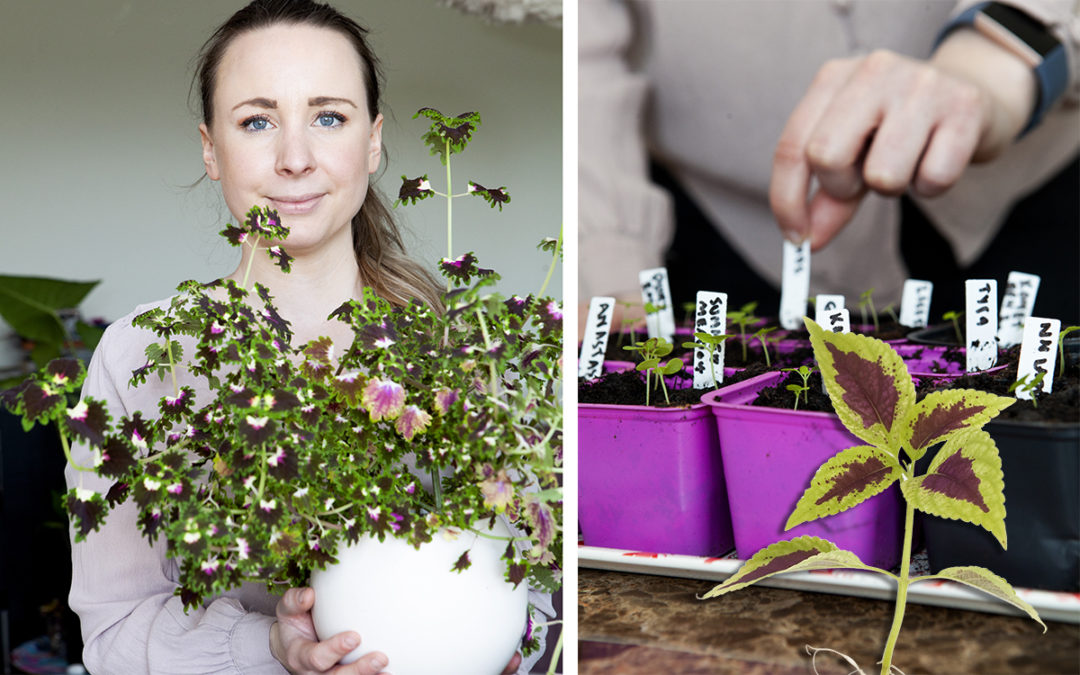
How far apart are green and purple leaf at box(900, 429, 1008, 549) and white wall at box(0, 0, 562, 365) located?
22.2 inches

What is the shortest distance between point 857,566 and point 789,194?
33.7 inches

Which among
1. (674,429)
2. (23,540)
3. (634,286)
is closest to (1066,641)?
(674,429)

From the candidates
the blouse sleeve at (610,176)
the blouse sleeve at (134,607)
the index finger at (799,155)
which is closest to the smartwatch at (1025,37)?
the index finger at (799,155)

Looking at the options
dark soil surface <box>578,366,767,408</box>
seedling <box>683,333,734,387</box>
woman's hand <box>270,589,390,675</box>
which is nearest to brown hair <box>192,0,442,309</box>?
dark soil surface <box>578,366,767,408</box>

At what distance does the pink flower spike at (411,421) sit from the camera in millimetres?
723

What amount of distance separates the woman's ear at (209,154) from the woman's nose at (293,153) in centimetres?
11

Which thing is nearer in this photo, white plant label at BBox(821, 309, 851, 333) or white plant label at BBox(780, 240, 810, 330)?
white plant label at BBox(821, 309, 851, 333)

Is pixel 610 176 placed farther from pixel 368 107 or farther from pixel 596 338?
pixel 368 107

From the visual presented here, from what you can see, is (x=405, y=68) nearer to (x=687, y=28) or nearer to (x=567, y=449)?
(x=567, y=449)

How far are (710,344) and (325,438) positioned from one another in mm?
534

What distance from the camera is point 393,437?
79 centimetres

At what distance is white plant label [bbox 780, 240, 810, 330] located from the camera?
150 cm

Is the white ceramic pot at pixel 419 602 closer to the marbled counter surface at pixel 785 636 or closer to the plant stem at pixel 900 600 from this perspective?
the marbled counter surface at pixel 785 636

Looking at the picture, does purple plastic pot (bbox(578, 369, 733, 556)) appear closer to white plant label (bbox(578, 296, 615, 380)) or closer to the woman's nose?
white plant label (bbox(578, 296, 615, 380))
